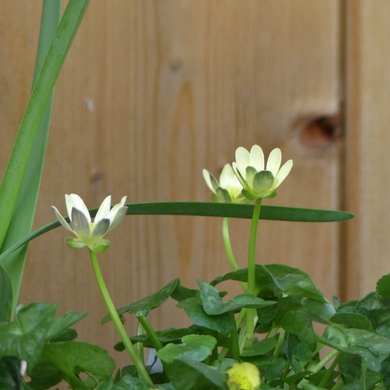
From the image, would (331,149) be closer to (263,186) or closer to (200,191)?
(200,191)

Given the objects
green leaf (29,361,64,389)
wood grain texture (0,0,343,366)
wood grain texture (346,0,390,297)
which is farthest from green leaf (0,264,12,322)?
wood grain texture (346,0,390,297)

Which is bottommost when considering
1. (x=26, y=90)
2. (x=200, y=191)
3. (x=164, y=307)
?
(x=164, y=307)

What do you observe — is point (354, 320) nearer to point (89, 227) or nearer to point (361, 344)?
point (361, 344)

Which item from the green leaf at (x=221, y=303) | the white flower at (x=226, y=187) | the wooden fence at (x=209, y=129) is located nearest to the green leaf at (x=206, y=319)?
the green leaf at (x=221, y=303)

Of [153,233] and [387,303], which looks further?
[153,233]

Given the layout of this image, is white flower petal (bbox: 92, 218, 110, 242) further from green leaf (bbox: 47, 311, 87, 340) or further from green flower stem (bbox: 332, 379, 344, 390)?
green flower stem (bbox: 332, 379, 344, 390)

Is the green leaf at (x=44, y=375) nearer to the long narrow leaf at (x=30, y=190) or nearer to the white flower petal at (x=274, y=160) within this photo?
the long narrow leaf at (x=30, y=190)

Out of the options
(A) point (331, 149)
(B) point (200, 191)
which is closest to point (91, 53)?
(B) point (200, 191)

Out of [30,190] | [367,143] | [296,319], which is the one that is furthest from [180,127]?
[296,319]
